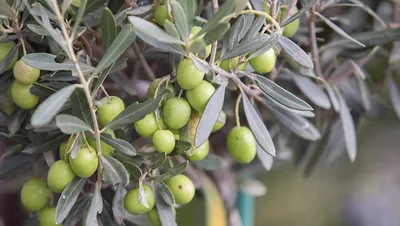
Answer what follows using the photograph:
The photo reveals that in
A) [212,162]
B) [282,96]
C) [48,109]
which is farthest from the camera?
[212,162]

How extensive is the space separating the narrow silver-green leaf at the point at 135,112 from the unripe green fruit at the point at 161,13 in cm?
7

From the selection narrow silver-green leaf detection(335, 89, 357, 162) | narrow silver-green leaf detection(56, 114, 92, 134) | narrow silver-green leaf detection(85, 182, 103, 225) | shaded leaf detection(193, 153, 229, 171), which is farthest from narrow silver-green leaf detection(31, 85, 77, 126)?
narrow silver-green leaf detection(335, 89, 357, 162)

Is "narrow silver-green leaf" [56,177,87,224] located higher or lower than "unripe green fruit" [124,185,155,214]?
higher

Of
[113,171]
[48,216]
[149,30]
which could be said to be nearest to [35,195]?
[48,216]

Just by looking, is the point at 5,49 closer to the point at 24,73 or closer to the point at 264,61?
the point at 24,73

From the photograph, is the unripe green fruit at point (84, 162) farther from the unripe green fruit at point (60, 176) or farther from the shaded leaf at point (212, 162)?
the shaded leaf at point (212, 162)

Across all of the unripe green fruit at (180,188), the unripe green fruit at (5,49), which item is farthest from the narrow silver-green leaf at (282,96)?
the unripe green fruit at (5,49)

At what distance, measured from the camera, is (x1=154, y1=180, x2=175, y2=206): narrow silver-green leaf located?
453mm

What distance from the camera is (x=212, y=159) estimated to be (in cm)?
56

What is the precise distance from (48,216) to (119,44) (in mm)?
210

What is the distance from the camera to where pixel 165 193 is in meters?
0.46

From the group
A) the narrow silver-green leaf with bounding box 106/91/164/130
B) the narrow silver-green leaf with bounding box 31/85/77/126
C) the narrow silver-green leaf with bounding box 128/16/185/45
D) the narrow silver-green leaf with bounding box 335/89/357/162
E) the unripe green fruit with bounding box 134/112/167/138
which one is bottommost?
the narrow silver-green leaf with bounding box 335/89/357/162

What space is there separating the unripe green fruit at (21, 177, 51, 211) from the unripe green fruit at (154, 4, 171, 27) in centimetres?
21

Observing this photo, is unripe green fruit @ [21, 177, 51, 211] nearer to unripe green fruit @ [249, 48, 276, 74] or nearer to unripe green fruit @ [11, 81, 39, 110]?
unripe green fruit @ [11, 81, 39, 110]
